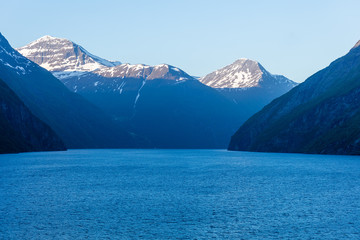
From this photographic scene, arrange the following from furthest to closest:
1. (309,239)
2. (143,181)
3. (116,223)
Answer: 1. (143,181)
2. (116,223)
3. (309,239)

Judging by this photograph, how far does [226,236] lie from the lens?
52656mm

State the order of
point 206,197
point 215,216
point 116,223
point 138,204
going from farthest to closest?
point 206,197, point 138,204, point 215,216, point 116,223

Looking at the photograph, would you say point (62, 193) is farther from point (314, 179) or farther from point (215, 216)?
point (314, 179)

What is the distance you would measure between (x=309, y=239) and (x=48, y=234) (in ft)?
96.5

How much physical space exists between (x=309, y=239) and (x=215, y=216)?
54.2 ft

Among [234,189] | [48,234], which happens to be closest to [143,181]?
[234,189]

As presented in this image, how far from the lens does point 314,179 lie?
11856 cm

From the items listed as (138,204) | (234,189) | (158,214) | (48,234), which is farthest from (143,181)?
(48,234)

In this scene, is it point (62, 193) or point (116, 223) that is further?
point (62, 193)

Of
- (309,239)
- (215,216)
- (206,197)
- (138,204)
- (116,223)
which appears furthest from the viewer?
(206,197)

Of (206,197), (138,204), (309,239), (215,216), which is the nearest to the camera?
(309,239)

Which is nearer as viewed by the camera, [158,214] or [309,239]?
[309,239]

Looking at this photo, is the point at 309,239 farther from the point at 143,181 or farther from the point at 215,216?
the point at 143,181

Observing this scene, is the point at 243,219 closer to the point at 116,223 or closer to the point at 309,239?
the point at 309,239
